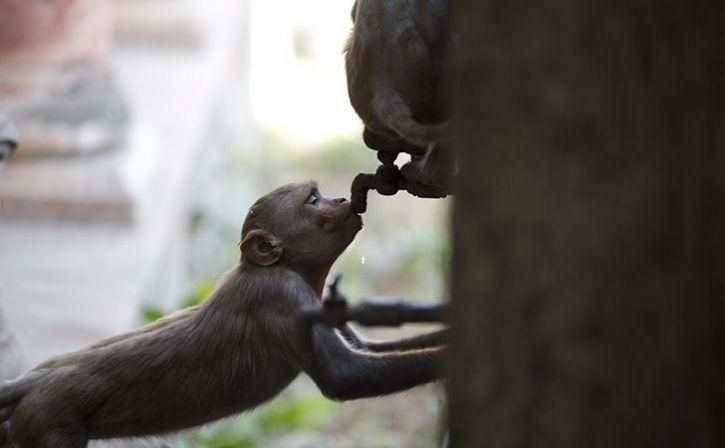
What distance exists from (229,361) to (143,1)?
8.56m

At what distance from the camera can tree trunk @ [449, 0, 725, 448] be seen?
75.2 inches

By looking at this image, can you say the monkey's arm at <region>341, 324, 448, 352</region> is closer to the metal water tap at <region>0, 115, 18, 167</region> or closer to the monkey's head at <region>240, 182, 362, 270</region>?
the monkey's head at <region>240, 182, 362, 270</region>

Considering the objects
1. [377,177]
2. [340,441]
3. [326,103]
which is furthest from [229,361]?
[326,103]

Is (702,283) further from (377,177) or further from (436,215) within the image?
(436,215)

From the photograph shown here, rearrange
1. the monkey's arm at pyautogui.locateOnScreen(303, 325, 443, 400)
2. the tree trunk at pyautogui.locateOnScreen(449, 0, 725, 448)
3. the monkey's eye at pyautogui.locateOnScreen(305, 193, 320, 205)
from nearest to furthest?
the tree trunk at pyautogui.locateOnScreen(449, 0, 725, 448) < the monkey's arm at pyautogui.locateOnScreen(303, 325, 443, 400) < the monkey's eye at pyautogui.locateOnScreen(305, 193, 320, 205)

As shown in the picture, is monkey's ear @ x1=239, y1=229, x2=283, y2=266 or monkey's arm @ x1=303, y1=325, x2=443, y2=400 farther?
monkey's ear @ x1=239, y1=229, x2=283, y2=266

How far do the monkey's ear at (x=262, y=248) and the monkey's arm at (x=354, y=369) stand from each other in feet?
1.34

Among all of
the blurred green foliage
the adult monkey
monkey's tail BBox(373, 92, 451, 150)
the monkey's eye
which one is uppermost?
the adult monkey

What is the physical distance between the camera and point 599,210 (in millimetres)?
1946

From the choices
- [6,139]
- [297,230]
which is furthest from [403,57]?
[6,139]

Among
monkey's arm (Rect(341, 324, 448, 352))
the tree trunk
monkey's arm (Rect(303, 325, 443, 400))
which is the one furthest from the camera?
monkey's arm (Rect(341, 324, 448, 352))

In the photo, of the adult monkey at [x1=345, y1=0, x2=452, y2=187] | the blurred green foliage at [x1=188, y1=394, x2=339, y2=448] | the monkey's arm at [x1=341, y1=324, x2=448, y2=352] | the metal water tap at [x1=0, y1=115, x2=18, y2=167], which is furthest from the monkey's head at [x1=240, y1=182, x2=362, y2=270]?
the blurred green foliage at [x1=188, y1=394, x2=339, y2=448]

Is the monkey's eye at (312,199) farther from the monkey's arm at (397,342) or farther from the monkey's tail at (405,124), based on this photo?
the monkey's tail at (405,124)

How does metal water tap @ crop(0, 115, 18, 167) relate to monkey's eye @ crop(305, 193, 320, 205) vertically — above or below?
above
